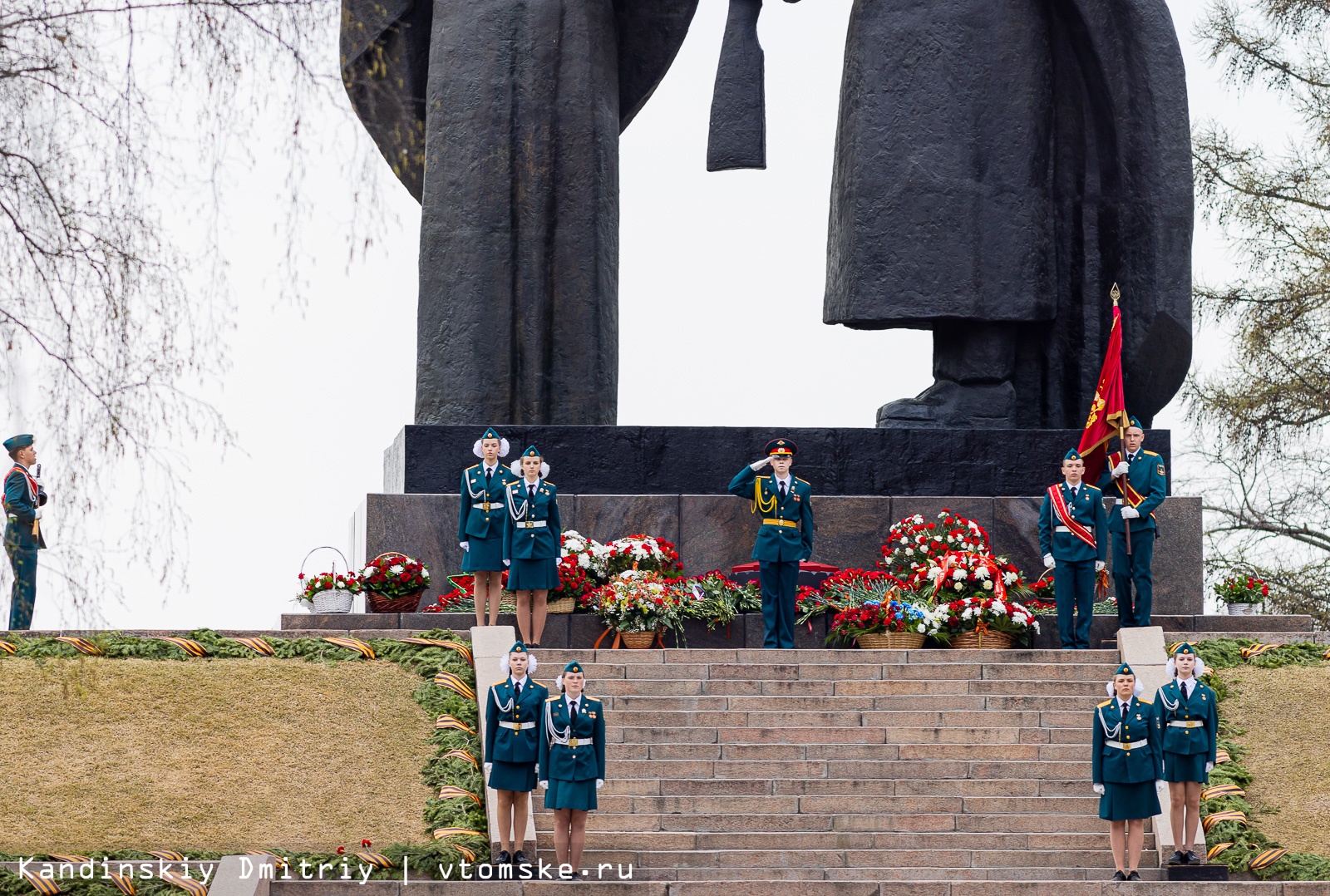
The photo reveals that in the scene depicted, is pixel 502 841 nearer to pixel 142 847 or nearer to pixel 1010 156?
pixel 142 847

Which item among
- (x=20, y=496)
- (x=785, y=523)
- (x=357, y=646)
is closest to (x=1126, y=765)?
(x=785, y=523)

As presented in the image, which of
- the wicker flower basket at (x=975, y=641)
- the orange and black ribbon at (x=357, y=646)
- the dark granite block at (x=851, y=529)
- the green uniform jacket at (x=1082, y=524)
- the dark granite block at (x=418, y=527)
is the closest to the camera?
the orange and black ribbon at (x=357, y=646)

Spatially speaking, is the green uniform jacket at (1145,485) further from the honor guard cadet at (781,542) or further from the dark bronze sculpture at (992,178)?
the dark bronze sculpture at (992,178)

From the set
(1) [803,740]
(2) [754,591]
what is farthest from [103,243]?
(2) [754,591]

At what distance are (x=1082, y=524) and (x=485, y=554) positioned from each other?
147 inches

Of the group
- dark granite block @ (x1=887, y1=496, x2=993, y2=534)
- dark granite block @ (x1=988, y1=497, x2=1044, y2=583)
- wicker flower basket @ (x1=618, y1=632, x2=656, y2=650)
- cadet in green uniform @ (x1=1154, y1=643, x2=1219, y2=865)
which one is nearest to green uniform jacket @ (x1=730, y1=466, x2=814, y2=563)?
wicker flower basket @ (x1=618, y1=632, x2=656, y2=650)

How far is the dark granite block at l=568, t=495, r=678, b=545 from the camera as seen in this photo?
14.4 m

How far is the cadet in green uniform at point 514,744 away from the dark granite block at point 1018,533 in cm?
604

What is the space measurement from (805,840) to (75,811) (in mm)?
3497

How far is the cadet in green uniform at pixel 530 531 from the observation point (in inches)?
476

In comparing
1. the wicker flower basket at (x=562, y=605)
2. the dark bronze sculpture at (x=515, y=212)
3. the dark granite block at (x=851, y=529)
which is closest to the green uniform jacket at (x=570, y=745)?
the wicker flower basket at (x=562, y=605)

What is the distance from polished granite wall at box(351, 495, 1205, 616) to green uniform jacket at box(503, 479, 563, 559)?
7.04 ft

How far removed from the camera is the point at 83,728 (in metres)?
10.4

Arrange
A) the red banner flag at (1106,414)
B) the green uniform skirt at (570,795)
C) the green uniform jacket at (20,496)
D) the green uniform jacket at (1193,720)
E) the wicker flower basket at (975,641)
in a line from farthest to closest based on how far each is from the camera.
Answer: the red banner flag at (1106,414)
the wicker flower basket at (975,641)
the green uniform jacket at (1193,720)
the green uniform jacket at (20,496)
the green uniform skirt at (570,795)
